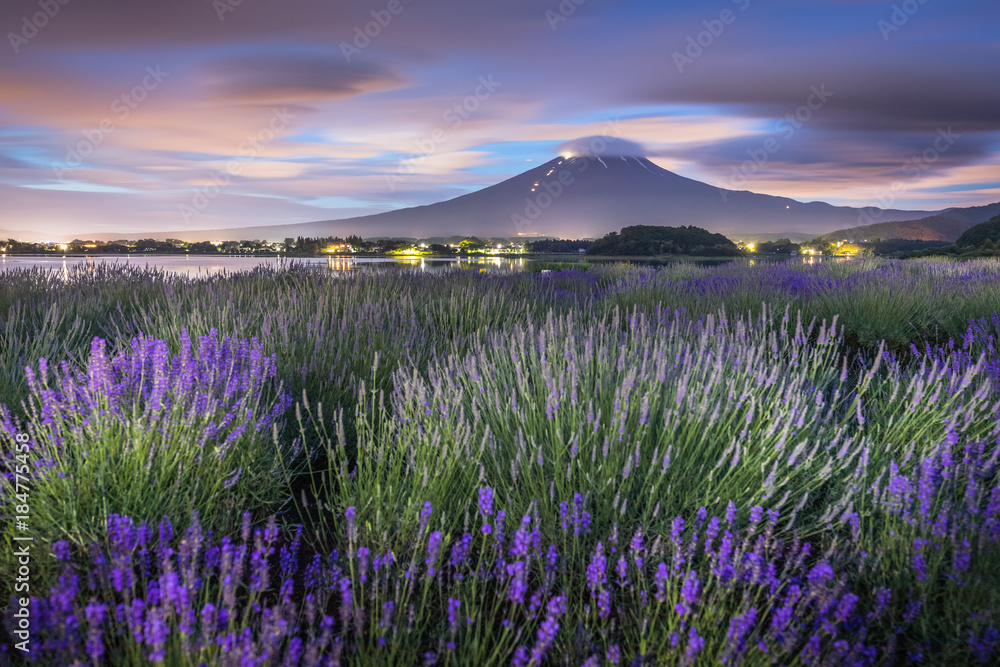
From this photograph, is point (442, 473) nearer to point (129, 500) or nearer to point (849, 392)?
point (129, 500)

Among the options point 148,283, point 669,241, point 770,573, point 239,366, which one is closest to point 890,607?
point 770,573

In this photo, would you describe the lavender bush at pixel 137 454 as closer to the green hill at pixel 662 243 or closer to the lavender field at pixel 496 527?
the lavender field at pixel 496 527

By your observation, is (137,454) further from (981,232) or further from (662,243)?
(662,243)

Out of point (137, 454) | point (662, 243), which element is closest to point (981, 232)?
point (662, 243)

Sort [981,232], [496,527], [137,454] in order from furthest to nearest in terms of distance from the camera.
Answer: [981,232] → [137,454] → [496,527]

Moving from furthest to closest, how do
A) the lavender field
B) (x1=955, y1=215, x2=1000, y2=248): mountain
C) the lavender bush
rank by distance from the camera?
1. (x1=955, y1=215, x2=1000, y2=248): mountain
2. the lavender bush
3. the lavender field

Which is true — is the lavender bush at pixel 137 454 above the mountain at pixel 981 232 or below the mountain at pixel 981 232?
below

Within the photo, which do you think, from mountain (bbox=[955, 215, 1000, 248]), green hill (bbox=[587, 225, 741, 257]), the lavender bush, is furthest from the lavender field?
green hill (bbox=[587, 225, 741, 257])

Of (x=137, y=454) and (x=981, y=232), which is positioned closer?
(x=137, y=454)

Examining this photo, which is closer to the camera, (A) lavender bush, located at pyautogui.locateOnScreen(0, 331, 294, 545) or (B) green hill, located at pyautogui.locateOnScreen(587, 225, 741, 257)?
(A) lavender bush, located at pyautogui.locateOnScreen(0, 331, 294, 545)

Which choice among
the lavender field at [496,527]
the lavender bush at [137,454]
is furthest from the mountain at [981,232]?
the lavender bush at [137,454]

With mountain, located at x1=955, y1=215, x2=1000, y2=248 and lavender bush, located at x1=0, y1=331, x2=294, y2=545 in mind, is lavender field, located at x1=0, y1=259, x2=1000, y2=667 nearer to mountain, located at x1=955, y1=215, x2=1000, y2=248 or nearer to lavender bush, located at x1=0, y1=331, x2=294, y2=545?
lavender bush, located at x1=0, y1=331, x2=294, y2=545

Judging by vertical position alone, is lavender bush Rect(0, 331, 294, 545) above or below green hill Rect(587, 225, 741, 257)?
below

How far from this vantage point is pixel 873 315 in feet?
20.4
